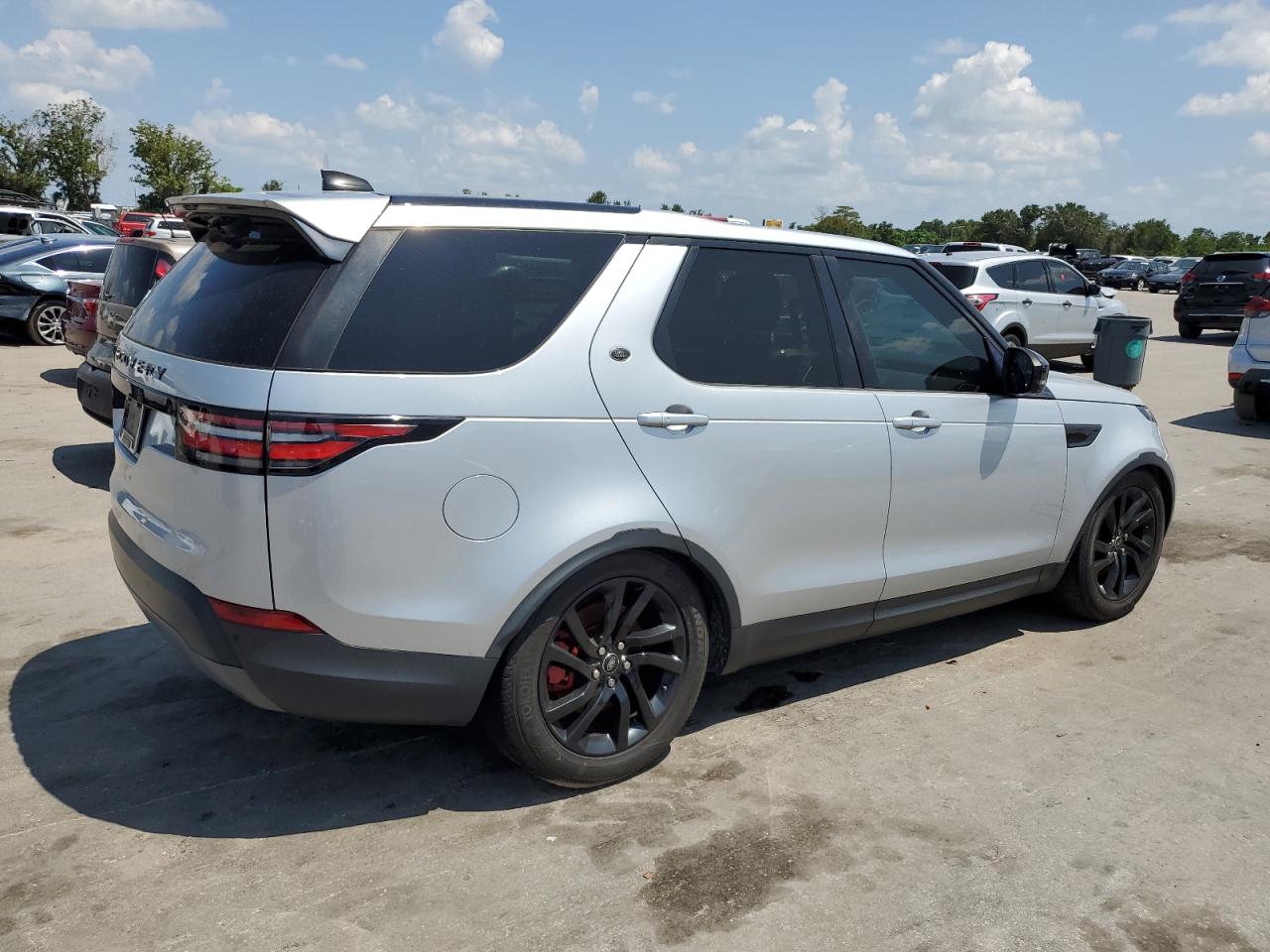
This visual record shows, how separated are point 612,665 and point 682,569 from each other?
0.39 m

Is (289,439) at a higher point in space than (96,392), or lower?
higher

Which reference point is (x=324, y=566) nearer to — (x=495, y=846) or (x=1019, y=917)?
(x=495, y=846)

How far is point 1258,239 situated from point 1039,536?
294 ft

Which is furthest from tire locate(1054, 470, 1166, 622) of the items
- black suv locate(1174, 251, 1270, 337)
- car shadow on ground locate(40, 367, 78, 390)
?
black suv locate(1174, 251, 1270, 337)

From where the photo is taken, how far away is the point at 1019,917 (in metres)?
2.86

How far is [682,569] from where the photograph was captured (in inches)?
138

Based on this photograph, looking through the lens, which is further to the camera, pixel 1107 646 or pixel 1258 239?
pixel 1258 239

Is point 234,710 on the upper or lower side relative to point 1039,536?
lower

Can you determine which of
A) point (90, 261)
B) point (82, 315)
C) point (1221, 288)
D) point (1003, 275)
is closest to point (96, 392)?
point (82, 315)

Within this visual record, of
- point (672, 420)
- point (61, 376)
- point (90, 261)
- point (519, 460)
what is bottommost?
point (61, 376)

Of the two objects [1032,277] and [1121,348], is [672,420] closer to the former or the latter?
[1121,348]

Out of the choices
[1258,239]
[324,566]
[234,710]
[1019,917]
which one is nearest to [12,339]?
[234,710]

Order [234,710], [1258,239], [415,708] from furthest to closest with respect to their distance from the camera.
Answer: [1258,239] < [234,710] < [415,708]

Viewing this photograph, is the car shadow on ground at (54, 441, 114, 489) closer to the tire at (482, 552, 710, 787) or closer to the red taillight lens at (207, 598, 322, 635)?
the red taillight lens at (207, 598, 322, 635)
